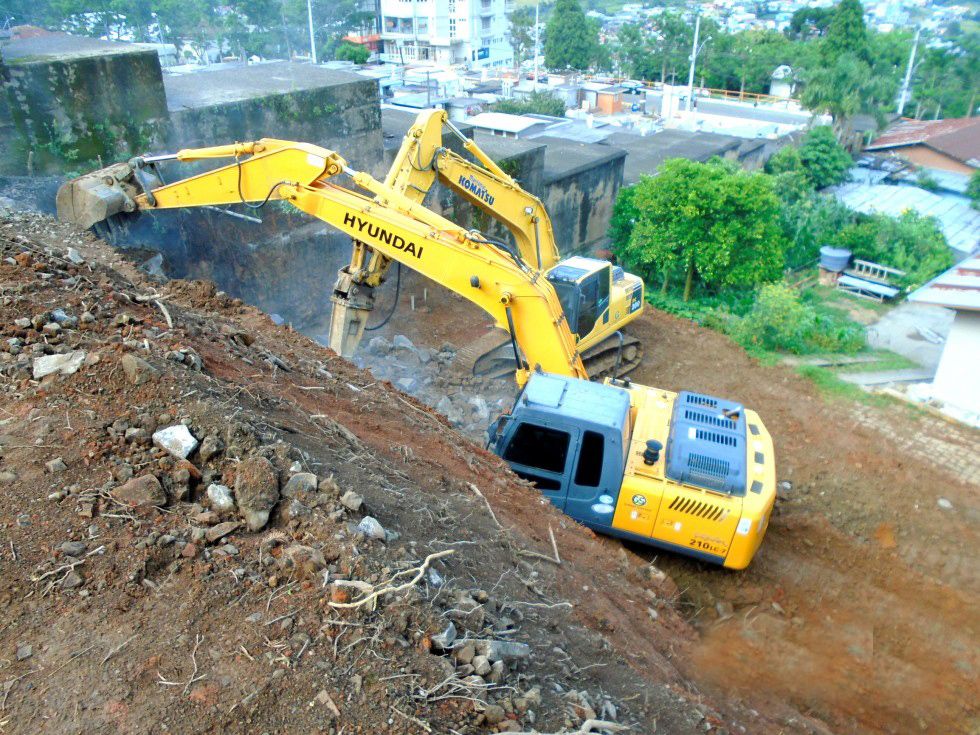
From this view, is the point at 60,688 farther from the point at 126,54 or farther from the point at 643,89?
the point at 643,89

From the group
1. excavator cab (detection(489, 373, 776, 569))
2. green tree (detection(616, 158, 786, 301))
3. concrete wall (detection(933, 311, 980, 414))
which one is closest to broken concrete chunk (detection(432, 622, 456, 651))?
excavator cab (detection(489, 373, 776, 569))

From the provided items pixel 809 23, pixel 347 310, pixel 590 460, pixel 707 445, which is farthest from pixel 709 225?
pixel 809 23

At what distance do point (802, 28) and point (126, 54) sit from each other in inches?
2493

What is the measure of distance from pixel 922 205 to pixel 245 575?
28900 mm

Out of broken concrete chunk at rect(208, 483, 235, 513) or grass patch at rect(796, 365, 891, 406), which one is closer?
broken concrete chunk at rect(208, 483, 235, 513)

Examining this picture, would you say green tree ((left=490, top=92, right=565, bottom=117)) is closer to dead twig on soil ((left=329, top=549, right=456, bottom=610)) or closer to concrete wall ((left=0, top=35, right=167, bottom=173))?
concrete wall ((left=0, top=35, right=167, bottom=173))

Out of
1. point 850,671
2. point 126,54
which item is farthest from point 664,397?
point 126,54

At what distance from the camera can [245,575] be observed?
3381 mm

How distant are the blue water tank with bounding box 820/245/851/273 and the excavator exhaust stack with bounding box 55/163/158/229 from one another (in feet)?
58.7

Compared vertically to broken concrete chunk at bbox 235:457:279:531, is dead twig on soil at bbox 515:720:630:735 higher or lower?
lower

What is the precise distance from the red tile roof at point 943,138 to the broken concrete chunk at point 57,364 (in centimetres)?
3282

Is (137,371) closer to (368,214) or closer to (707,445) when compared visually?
(368,214)

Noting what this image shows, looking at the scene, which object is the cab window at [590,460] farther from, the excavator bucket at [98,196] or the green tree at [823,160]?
the green tree at [823,160]

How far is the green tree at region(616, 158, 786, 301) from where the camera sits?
16594 millimetres
